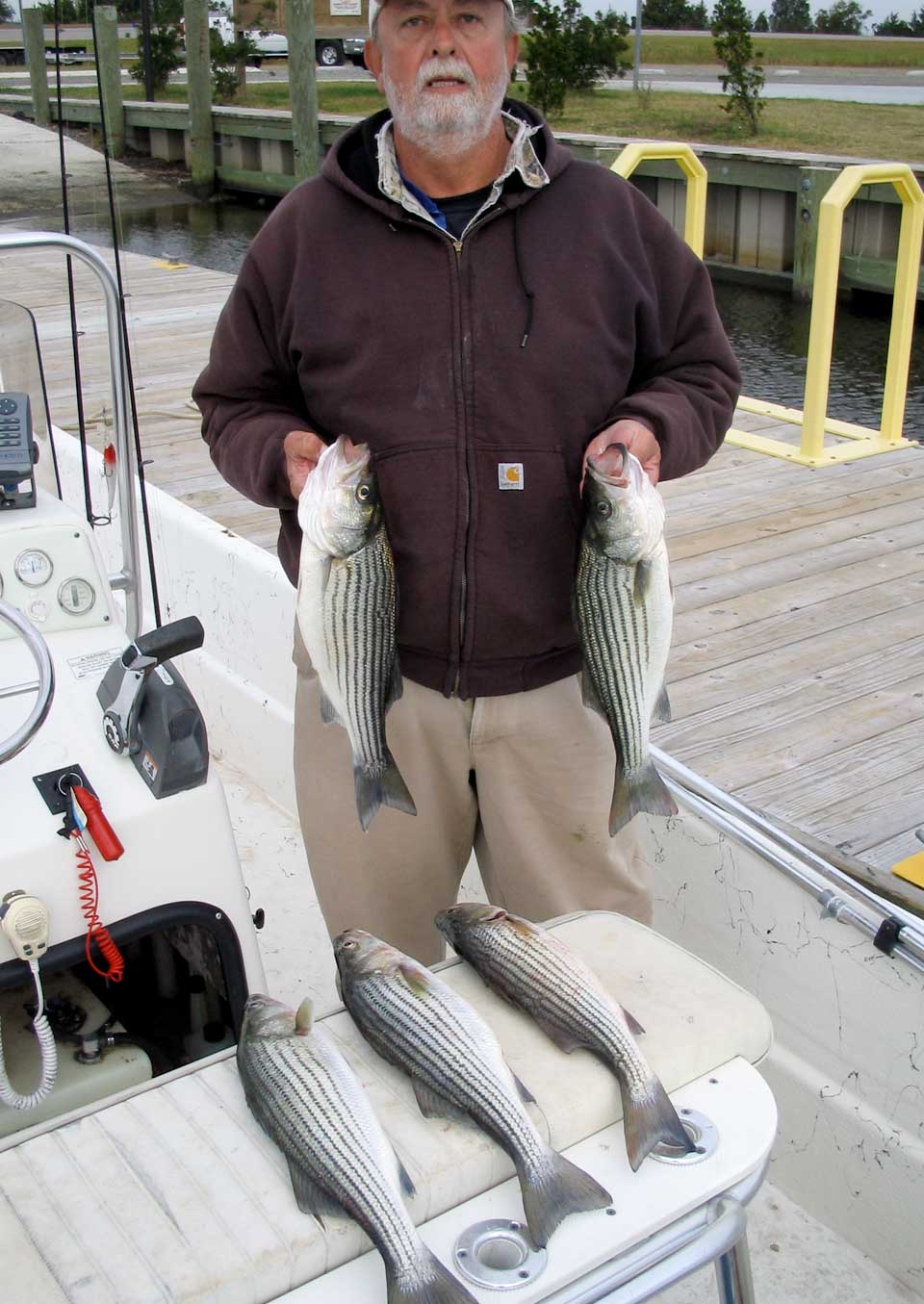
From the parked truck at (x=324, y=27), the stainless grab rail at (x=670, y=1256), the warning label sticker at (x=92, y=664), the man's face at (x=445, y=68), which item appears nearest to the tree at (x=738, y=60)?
the parked truck at (x=324, y=27)

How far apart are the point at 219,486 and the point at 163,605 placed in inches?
27.3

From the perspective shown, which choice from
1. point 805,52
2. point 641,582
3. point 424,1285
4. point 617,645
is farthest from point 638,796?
point 805,52

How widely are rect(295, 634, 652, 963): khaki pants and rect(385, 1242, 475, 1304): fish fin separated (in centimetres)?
100

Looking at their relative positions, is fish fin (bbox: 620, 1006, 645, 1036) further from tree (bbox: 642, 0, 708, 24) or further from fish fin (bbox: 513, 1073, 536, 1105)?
tree (bbox: 642, 0, 708, 24)

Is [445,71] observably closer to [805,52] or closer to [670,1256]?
[670,1256]

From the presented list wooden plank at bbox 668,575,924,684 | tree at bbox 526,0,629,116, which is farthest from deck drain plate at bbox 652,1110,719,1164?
tree at bbox 526,0,629,116

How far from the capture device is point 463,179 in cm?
231

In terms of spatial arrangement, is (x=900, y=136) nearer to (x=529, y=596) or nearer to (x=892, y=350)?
(x=892, y=350)

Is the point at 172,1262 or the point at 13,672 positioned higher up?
the point at 13,672

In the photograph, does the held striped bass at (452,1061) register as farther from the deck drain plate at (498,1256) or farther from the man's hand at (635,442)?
the man's hand at (635,442)

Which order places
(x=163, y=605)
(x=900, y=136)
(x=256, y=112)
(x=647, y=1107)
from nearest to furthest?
1. (x=647, y=1107)
2. (x=163, y=605)
3. (x=900, y=136)
4. (x=256, y=112)

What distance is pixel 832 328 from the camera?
5.67 metres

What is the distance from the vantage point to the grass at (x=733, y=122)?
17453 mm

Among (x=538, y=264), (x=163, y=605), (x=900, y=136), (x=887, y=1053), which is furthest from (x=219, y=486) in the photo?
(x=900, y=136)
